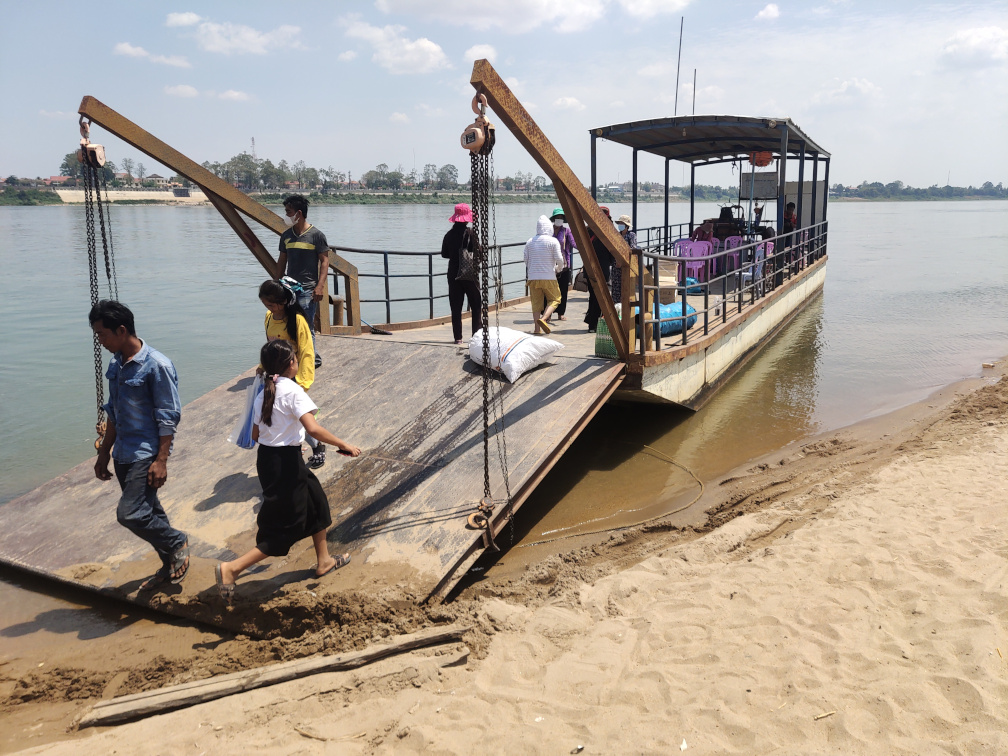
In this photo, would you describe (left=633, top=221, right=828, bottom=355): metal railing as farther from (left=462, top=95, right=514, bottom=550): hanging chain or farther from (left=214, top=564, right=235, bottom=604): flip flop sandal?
(left=214, top=564, right=235, bottom=604): flip flop sandal

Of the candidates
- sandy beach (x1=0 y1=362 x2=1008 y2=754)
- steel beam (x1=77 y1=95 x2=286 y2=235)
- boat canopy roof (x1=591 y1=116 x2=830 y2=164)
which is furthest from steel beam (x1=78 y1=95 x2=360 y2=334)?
boat canopy roof (x1=591 y1=116 x2=830 y2=164)

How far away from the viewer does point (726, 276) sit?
26.4 ft

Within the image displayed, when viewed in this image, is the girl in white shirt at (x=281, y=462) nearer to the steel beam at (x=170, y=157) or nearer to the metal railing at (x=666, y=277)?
the steel beam at (x=170, y=157)

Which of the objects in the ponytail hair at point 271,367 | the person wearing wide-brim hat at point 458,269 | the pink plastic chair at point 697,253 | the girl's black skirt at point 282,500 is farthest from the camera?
the pink plastic chair at point 697,253

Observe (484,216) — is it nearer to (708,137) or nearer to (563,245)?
(563,245)

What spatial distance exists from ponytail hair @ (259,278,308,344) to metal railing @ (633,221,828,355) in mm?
3110

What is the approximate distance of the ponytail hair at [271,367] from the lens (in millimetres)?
3668

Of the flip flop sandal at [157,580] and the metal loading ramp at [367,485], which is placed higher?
the metal loading ramp at [367,485]

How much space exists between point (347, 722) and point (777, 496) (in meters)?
4.41

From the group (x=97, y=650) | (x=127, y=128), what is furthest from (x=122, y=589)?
(x=127, y=128)

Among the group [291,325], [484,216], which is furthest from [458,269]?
[484,216]

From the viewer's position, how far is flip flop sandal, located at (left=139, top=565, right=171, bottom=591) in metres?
4.13

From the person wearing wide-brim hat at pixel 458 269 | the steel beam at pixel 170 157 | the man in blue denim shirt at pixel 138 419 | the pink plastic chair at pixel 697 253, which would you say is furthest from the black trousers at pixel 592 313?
the man in blue denim shirt at pixel 138 419

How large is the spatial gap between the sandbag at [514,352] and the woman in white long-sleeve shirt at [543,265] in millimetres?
1218
